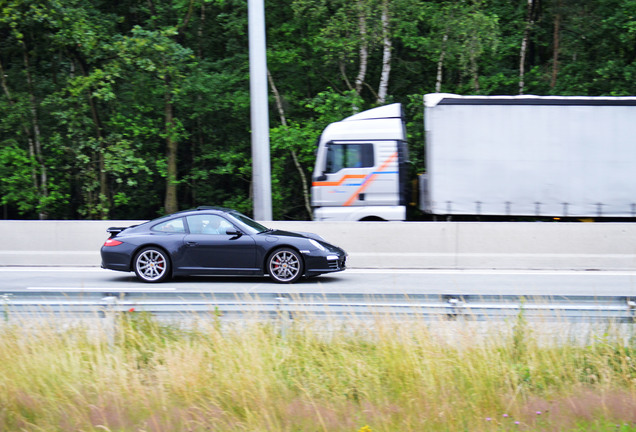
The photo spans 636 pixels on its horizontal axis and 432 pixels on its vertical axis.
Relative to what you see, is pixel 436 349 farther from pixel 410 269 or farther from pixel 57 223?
pixel 57 223

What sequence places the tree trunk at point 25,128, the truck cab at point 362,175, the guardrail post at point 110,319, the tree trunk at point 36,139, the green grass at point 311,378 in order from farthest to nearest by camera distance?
the tree trunk at point 36,139
the tree trunk at point 25,128
the truck cab at point 362,175
the guardrail post at point 110,319
the green grass at point 311,378

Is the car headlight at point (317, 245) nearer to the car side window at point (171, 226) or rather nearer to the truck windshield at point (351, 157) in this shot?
the car side window at point (171, 226)

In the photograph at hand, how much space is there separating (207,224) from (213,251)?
0.53 meters

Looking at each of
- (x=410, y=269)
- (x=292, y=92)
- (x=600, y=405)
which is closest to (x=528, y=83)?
(x=292, y=92)

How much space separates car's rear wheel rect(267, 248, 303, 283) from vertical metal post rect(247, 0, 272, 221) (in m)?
4.84

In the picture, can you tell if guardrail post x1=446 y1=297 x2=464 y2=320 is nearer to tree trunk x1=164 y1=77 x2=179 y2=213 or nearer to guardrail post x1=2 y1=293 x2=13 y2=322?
guardrail post x1=2 y1=293 x2=13 y2=322

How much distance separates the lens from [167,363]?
18.0ft

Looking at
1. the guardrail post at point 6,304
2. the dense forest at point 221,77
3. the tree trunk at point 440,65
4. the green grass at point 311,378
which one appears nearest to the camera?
the green grass at point 311,378

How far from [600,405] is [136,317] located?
13.6 feet

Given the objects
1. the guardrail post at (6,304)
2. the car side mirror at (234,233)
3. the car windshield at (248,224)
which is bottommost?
the guardrail post at (6,304)

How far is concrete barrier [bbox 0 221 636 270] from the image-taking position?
14031 millimetres

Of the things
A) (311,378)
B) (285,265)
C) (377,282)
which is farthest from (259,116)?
(311,378)

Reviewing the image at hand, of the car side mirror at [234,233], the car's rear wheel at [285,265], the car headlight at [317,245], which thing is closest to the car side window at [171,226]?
the car side mirror at [234,233]

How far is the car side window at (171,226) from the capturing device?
11672 millimetres
